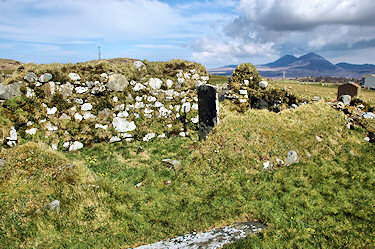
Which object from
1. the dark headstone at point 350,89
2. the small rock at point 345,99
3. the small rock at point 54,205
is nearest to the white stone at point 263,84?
the small rock at point 345,99

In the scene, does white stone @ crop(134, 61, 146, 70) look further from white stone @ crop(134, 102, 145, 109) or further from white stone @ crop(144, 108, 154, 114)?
white stone @ crop(144, 108, 154, 114)

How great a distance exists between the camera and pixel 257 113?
1326 cm

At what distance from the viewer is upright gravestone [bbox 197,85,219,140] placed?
1213 cm

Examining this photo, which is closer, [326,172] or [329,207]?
[329,207]

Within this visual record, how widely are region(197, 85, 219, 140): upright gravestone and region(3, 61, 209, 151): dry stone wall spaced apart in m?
2.12

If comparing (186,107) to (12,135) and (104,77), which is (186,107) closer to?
(104,77)

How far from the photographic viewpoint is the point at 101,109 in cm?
1407

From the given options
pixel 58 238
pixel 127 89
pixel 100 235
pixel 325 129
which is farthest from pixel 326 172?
pixel 127 89

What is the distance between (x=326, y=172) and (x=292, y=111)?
5430 millimetres

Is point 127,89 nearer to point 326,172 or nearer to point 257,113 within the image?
point 257,113

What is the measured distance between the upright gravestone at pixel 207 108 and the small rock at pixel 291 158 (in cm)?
409

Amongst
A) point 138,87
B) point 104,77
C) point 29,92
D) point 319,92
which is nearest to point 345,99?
point 319,92

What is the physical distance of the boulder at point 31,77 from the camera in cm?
1324

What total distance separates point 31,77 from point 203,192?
12902 mm
